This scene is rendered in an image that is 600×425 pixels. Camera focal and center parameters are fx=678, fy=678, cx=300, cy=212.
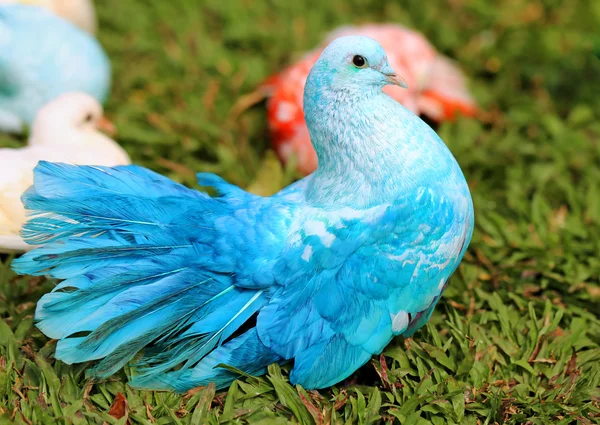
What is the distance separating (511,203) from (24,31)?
1.90m

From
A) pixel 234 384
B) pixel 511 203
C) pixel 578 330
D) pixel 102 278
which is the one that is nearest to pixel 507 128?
pixel 511 203

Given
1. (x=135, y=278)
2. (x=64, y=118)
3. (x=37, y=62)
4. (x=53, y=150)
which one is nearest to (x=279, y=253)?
(x=135, y=278)

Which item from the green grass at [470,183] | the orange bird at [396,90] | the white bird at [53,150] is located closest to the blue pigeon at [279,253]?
the green grass at [470,183]

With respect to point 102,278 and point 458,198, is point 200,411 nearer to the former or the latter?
point 102,278

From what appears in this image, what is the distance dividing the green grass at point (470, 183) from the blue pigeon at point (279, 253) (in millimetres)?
139

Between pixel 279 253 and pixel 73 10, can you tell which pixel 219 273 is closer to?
pixel 279 253

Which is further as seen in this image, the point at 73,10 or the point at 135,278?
the point at 73,10

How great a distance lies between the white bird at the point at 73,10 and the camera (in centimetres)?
271

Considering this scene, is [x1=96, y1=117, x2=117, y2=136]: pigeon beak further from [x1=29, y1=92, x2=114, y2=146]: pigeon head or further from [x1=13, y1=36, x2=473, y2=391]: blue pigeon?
[x1=13, y1=36, x2=473, y2=391]: blue pigeon

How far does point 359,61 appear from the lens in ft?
5.48

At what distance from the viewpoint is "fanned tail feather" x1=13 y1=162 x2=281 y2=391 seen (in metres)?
1.61

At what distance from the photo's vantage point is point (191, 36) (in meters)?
3.26

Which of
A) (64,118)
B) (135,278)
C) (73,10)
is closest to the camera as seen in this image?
(135,278)

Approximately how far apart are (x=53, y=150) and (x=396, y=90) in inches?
49.3
